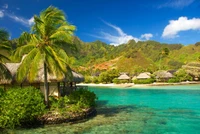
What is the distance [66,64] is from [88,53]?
160 m

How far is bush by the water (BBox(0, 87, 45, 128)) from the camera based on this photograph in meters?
11.1

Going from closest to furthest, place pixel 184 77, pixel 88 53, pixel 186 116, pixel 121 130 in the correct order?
pixel 121 130
pixel 186 116
pixel 184 77
pixel 88 53

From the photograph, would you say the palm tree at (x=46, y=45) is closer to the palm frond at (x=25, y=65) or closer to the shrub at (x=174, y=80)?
the palm frond at (x=25, y=65)

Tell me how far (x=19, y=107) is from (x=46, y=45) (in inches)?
155

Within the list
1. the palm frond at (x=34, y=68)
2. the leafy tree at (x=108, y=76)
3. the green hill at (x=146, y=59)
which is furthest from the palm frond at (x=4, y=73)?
the green hill at (x=146, y=59)

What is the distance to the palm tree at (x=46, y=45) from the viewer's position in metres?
12.1

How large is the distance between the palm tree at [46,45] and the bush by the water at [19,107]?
0.90m

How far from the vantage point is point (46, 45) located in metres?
12.8

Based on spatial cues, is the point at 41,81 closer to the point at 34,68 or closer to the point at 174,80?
the point at 34,68

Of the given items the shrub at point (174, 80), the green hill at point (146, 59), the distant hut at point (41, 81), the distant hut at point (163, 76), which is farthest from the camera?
the green hill at point (146, 59)

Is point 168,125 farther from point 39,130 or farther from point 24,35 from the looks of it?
point 24,35

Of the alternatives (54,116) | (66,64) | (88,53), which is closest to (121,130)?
(54,116)

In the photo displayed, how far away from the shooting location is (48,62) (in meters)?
12.5

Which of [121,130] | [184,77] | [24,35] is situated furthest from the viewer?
[184,77]
